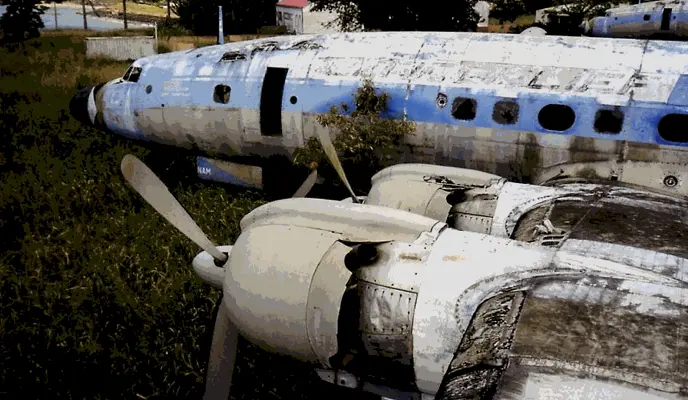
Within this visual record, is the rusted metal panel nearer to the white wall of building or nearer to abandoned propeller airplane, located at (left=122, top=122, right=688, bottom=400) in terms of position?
the white wall of building

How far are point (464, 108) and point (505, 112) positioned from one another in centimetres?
81

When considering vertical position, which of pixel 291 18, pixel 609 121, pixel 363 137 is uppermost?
pixel 291 18

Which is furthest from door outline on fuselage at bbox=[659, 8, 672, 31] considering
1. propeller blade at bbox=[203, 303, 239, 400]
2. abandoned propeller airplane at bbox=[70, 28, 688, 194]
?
propeller blade at bbox=[203, 303, 239, 400]

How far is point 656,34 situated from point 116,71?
30347 millimetres

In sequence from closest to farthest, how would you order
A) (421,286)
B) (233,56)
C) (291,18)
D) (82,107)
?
(421,286), (233,56), (82,107), (291,18)

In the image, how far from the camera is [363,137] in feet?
43.1

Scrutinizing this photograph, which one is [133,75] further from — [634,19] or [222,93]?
[634,19]

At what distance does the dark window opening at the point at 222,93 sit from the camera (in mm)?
14297

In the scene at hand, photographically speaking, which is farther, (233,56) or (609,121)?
(233,56)

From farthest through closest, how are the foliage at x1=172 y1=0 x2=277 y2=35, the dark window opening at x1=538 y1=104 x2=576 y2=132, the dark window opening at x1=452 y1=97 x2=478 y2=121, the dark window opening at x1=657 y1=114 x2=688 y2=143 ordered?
the foliage at x1=172 y1=0 x2=277 y2=35 < the dark window opening at x1=452 y1=97 x2=478 y2=121 < the dark window opening at x1=538 y1=104 x2=576 y2=132 < the dark window opening at x1=657 y1=114 x2=688 y2=143

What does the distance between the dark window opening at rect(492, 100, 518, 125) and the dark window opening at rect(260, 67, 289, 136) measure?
4.90 meters

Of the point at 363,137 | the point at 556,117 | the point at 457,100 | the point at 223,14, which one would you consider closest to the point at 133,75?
the point at 363,137

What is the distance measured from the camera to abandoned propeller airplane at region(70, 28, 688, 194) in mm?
11023

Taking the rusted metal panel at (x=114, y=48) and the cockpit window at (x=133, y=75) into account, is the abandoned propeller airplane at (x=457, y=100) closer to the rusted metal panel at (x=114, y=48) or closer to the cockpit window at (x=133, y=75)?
the cockpit window at (x=133, y=75)
